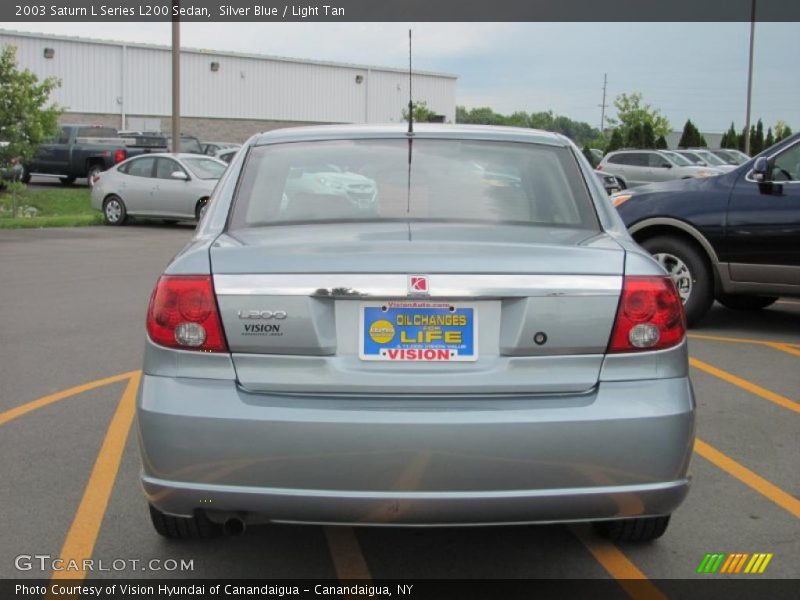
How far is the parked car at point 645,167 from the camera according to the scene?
3262 centimetres

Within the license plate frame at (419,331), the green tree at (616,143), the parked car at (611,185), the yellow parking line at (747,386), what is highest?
the green tree at (616,143)

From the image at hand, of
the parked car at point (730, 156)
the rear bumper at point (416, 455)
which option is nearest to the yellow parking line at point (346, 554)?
the rear bumper at point (416, 455)

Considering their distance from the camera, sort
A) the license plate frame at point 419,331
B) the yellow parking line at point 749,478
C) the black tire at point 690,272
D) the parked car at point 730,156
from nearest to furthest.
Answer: the license plate frame at point 419,331, the yellow parking line at point 749,478, the black tire at point 690,272, the parked car at point 730,156

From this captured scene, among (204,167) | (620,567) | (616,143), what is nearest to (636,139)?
(616,143)

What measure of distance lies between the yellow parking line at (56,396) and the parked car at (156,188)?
1328 cm

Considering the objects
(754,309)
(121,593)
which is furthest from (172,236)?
(121,593)

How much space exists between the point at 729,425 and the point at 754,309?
470cm

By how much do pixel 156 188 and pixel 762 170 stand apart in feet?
48.1

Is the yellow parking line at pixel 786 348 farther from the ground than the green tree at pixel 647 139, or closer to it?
closer to it

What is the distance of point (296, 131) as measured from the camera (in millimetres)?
4449

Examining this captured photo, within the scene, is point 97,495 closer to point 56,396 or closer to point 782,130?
point 56,396

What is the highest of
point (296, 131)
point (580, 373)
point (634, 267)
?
point (296, 131)

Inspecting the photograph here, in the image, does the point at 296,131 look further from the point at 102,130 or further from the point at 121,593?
the point at 102,130

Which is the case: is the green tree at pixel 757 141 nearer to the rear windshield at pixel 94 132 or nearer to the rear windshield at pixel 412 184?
the rear windshield at pixel 94 132
